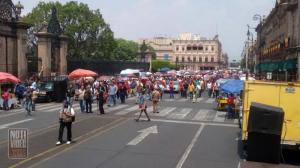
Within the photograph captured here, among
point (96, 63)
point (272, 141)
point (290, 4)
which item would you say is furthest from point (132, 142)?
point (290, 4)

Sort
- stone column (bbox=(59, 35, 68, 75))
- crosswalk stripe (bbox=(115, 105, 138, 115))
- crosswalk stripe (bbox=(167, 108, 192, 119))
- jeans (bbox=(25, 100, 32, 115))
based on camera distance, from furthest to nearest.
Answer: stone column (bbox=(59, 35, 68, 75))
crosswalk stripe (bbox=(115, 105, 138, 115))
crosswalk stripe (bbox=(167, 108, 192, 119))
jeans (bbox=(25, 100, 32, 115))

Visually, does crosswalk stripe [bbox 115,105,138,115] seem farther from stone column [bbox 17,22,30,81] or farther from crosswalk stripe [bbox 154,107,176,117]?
stone column [bbox 17,22,30,81]

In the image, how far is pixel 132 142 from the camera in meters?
17.8

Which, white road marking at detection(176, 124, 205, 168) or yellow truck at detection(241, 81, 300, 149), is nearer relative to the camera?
white road marking at detection(176, 124, 205, 168)

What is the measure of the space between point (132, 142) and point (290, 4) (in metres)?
46.4

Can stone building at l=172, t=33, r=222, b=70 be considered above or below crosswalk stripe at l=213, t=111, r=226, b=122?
above

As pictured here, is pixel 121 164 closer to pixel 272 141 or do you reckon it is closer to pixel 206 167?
pixel 206 167

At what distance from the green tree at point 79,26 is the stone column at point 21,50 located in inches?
1638

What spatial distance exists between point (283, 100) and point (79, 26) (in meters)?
68.9

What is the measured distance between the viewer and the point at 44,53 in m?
42.2

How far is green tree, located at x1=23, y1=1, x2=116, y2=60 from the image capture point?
3228 inches

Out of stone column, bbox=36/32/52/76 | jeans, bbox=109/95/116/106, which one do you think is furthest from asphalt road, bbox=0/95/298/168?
stone column, bbox=36/32/52/76

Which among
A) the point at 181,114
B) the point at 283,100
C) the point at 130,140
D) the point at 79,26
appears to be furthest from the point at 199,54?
the point at 283,100

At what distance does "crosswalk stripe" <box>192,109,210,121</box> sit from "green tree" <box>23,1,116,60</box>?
5241 cm
